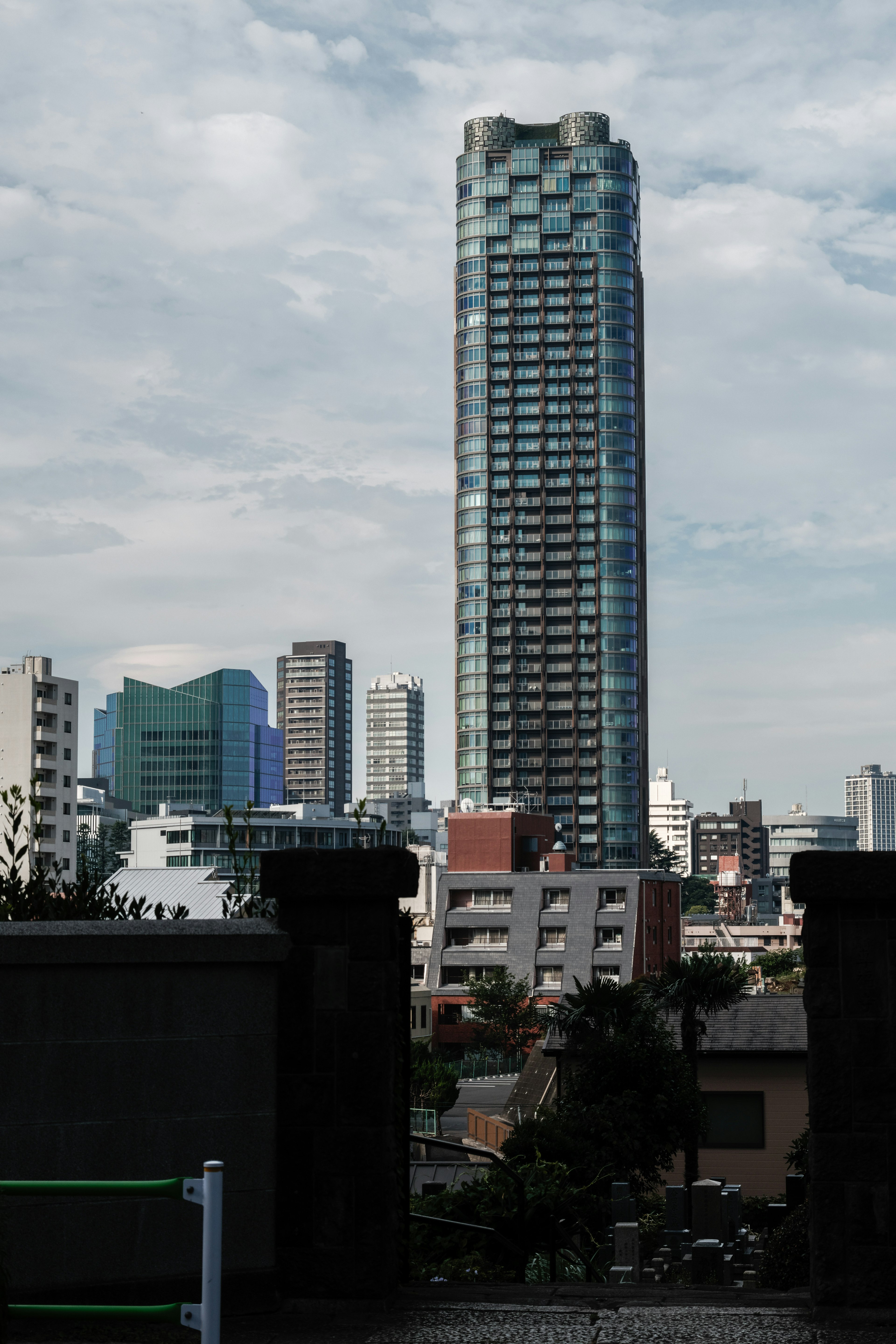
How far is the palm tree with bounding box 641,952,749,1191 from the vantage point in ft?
140

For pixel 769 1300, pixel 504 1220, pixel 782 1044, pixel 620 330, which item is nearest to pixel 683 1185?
pixel 782 1044

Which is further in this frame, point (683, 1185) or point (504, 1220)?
point (683, 1185)

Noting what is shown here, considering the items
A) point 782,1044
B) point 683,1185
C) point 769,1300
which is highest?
point 769,1300

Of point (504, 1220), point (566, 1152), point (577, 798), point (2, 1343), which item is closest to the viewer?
point (2, 1343)

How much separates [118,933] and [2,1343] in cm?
232

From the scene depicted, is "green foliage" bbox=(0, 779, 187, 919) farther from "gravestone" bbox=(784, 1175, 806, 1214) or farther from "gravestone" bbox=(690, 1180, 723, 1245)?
"gravestone" bbox=(690, 1180, 723, 1245)

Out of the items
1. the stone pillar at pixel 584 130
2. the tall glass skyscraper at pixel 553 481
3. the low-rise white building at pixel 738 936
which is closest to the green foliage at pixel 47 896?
the low-rise white building at pixel 738 936

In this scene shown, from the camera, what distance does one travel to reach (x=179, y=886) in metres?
77.1

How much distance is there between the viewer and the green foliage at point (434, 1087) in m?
56.7

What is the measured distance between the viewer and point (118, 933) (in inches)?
275

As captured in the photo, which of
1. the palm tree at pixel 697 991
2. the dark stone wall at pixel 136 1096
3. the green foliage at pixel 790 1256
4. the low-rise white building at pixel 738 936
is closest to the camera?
the dark stone wall at pixel 136 1096

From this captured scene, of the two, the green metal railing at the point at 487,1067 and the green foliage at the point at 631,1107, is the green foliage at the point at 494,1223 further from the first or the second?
the green metal railing at the point at 487,1067

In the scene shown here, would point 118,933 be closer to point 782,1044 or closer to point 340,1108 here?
point 340,1108

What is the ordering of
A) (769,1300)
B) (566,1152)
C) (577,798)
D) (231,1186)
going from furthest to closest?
(577,798) < (566,1152) < (769,1300) < (231,1186)
